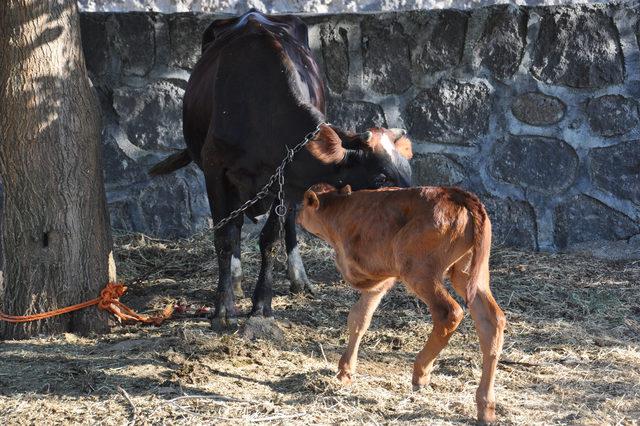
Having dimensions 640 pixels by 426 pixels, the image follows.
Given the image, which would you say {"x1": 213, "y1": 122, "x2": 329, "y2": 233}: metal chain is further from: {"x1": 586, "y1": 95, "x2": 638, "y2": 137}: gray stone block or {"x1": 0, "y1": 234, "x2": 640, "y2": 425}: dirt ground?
{"x1": 586, "y1": 95, "x2": 638, "y2": 137}: gray stone block

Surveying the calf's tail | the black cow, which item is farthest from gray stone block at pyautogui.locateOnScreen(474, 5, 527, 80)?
the calf's tail

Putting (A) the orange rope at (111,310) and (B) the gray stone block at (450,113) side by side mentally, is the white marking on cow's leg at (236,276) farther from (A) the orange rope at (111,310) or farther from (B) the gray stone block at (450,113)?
(B) the gray stone block at (450,113)

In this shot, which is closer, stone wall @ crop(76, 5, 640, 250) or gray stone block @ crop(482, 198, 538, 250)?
stone wall @ crop(76, 5, 640, 250)

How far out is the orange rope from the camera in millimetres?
4531

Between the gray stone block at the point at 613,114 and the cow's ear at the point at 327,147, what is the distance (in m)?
2.51

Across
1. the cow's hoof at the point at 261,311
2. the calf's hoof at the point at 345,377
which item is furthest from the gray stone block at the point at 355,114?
the calf's hoof at the point at 345,377

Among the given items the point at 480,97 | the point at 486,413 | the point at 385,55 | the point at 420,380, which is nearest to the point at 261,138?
the point at 420,380

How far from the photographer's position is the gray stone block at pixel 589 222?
6164mm

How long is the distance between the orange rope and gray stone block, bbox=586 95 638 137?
3155 millimetres

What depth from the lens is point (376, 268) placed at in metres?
3.55

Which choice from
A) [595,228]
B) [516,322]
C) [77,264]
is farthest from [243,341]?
[595,228]

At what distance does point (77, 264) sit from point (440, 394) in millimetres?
2025

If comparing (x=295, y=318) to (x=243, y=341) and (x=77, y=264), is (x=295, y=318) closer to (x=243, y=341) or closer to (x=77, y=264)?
(x=243, y=341)

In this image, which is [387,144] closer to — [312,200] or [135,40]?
[312,200]
